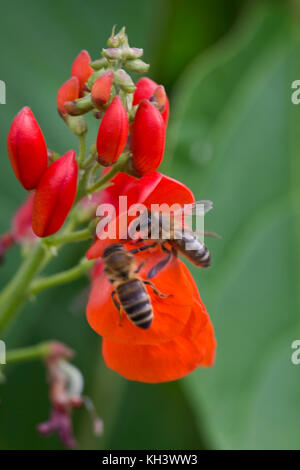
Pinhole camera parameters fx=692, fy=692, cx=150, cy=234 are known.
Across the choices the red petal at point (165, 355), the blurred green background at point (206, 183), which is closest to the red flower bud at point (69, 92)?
the red petal at point (165, 355)

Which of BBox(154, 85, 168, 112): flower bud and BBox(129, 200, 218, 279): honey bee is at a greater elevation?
BBox(154, 85, 168, 112): flower bud

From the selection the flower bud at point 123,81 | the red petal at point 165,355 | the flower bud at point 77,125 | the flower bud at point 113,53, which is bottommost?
the red petal at point 165,355

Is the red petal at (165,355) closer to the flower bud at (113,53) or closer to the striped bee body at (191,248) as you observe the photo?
the striped bee body at (191,248)

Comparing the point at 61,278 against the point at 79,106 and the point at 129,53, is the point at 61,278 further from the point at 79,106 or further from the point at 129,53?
the point at 129,53

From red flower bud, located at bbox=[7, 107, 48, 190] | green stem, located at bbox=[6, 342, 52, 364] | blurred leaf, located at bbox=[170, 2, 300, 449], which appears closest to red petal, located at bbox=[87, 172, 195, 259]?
red flower bud, located at bbox=[7, 107, 48, 190]

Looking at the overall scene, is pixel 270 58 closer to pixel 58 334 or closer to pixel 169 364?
pixel 58 334

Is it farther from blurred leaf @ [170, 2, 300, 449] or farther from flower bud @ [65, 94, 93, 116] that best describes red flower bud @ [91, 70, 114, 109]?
blurred leaf @ [170, 2, 300, 449]
